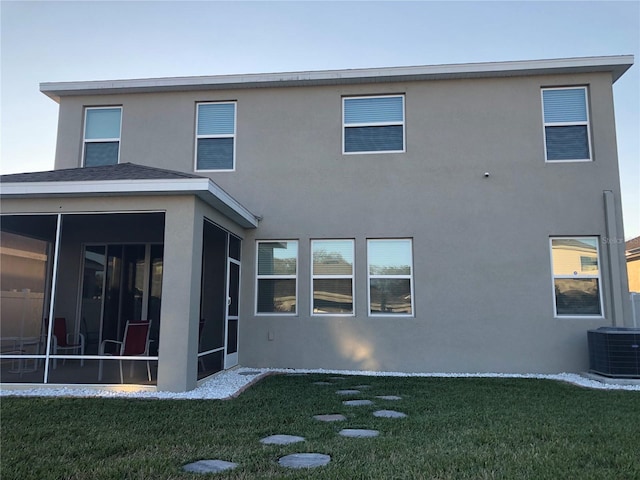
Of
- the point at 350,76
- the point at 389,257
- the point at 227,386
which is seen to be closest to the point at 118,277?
the point at 227,386

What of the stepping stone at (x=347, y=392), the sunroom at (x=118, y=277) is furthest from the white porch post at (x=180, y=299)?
the stepping stone at (x=347, y=392)

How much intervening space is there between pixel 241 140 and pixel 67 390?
549 cm

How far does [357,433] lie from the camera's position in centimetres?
453

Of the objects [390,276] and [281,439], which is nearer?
[281,439]

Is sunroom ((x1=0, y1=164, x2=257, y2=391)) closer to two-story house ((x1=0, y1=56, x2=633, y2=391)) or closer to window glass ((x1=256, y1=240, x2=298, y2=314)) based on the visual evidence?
two-story house ((x1=0, y1=56, x2=633, y2=391))

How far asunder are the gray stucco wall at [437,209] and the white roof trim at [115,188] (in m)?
2.75

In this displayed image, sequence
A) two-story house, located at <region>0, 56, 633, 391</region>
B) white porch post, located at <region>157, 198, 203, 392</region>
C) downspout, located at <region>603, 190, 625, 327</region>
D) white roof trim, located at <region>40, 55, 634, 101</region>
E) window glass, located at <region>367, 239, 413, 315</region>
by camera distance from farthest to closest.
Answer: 1. window glass, located at <region>367, 239, 413, 315</region>
2. white roof trim, located at <region>40, 55, 634, 101</region>
3. two-story house, located at <region>0, 56, 633, 391</region>
4. downspout, located at <region>603, 190, 625, 327</region>
5. white porch post, located at <region>157, 198, 203, 392</region>

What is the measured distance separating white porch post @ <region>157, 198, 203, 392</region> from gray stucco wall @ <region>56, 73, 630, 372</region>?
8.38 ft

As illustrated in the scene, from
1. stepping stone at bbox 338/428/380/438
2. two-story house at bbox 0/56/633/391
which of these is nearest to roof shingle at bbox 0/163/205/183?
two-story house at bbox 0/56/633/391

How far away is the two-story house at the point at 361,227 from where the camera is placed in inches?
345

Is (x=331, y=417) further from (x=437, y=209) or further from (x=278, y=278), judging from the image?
(x=437, y=209)

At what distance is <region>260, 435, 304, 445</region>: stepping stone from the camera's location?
421 cm

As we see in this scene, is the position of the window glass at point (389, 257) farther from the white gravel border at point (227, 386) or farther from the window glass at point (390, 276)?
the white gravel border at point (227, 386)

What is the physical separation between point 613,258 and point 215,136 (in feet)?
25.8
